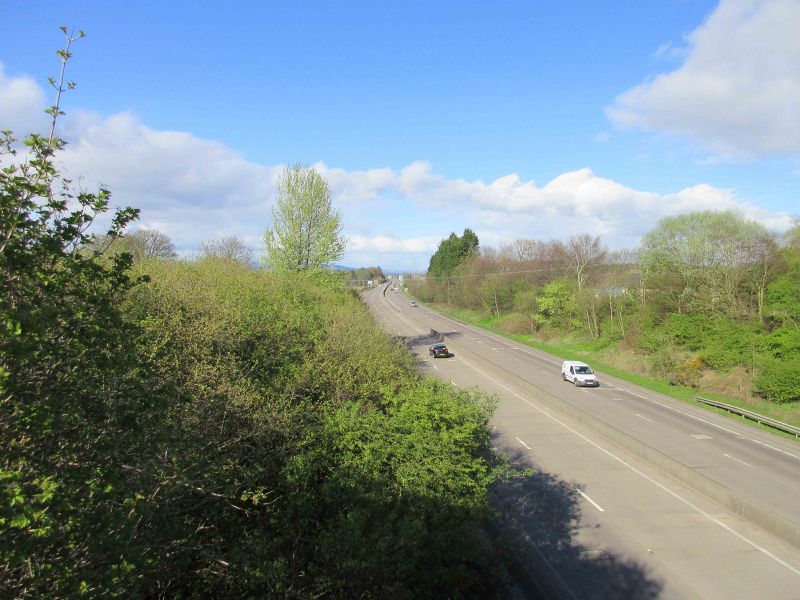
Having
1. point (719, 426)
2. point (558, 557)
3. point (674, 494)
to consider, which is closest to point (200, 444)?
point (558, 557)

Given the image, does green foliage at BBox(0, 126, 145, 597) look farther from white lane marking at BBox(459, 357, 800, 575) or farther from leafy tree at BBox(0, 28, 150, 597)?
white lane marking at BBox(459, 357, 800, 575)

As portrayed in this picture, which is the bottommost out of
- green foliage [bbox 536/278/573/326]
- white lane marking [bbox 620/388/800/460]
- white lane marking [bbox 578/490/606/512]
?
white lane marking [bbox 620/388/800/460]

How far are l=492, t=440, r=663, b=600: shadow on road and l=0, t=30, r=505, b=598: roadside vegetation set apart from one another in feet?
6.84

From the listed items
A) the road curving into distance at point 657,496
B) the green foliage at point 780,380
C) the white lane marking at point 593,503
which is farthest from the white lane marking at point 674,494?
the green foliage at point 780,380

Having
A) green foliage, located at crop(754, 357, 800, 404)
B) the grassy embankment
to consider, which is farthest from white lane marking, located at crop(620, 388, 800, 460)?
green foliage, located at crop(754, 357, 800, 404)

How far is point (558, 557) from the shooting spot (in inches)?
487

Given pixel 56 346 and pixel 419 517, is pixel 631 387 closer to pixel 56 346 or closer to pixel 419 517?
pixel 419 517

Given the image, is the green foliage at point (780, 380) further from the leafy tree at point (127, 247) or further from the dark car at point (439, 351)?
the leafy tree at point (127, 247)

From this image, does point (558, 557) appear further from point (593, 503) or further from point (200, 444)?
point (200, 444)

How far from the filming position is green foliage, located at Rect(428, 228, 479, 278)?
89.5 metres

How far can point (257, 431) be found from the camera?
1003 centimetres

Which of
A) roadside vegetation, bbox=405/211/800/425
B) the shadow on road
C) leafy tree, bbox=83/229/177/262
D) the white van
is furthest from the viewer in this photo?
the white van

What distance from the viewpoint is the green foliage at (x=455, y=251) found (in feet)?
294

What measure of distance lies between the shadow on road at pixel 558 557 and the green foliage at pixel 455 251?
72.7 m
